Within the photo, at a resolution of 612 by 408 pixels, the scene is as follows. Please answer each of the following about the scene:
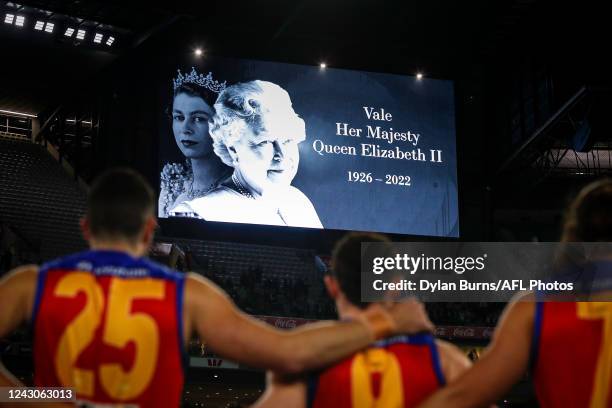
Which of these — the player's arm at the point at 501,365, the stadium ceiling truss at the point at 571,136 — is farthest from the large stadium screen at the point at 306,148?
the player's arm at the point at 501,365

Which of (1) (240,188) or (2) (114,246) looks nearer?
(2) (114,246)

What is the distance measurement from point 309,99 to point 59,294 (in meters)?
17.2

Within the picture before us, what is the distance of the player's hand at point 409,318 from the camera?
2.64 meters

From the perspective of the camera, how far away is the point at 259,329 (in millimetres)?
2533

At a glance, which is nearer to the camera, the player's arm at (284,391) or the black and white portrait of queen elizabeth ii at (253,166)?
the player's arm at (284,391)

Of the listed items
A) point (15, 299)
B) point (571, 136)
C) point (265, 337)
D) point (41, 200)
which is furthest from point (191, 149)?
point (265, 337)

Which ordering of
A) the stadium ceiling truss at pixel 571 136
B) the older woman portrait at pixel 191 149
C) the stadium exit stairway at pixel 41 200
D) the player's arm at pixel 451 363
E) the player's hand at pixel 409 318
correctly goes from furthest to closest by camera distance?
the stadium exit stairway at pixel 41 200, the older woman portrait at pixel 191 149, the stadium ceiling truss at pixel 571 136, the player's arm at pixel 451 363, the player's hand at pixel 409 318

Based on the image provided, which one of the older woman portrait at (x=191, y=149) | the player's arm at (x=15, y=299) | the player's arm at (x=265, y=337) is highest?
the older woman portrait at (x=191, y=149)

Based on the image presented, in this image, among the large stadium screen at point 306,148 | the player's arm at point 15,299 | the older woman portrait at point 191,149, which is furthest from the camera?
the large stadium screen at point 306,148

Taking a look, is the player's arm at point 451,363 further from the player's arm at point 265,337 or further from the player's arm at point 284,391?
the player's arm at point 284,391

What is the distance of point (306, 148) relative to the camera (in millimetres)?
18984

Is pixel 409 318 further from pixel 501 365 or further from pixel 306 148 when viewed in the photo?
pixel 306 148

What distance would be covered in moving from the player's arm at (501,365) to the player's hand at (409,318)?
23 centimetres

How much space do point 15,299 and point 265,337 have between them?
32.9 inches
